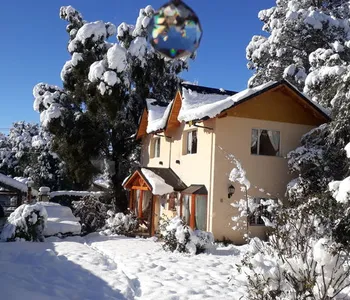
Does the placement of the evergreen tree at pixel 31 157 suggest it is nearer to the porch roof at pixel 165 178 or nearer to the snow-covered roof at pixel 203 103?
the porch roof at pixel 165 178

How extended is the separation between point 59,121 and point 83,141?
1737mm

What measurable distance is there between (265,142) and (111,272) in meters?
8.92

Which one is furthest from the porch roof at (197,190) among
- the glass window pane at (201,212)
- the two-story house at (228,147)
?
the glass window pane at (201,212)

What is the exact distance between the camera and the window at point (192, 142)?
18.3m

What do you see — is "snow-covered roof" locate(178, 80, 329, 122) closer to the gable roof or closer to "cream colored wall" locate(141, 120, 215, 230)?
the gable roof

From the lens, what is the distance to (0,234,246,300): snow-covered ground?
8.62 meters

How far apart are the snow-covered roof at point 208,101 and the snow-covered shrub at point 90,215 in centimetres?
671

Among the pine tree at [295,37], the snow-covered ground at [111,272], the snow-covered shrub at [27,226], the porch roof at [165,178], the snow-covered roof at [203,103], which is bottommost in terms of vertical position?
the snow-covered ground at [111,272]

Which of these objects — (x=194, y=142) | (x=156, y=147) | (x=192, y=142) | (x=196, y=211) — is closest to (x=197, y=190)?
(x=196, y=211)

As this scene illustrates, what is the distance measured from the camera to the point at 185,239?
43.7ft

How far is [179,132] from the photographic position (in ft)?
64.2

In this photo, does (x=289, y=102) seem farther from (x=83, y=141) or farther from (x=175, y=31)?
(x=175, y=31)

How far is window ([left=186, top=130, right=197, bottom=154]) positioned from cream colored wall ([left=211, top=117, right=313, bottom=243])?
237 centimetres

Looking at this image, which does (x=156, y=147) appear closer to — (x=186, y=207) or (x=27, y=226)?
(x=186, y=207)
